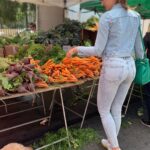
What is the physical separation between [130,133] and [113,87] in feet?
4.40

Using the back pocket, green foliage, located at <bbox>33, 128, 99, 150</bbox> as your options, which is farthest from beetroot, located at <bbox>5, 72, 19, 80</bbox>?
green foliage, located at <bbox>33, 128, 99, 150</bbox>

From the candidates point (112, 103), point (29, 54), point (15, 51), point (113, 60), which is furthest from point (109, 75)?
point (15, 51)

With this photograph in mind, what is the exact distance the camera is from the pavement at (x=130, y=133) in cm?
313

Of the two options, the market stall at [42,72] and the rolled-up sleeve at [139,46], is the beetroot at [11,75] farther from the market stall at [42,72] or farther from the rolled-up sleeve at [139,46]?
the rolled-up sleeve at [139,46]

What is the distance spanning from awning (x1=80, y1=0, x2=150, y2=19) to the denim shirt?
1.78m

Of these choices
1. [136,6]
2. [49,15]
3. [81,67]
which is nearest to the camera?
[81,67]

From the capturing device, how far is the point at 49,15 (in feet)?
20.3

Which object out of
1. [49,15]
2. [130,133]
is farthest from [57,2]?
[130,133]

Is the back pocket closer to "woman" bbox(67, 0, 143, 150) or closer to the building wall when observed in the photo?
"woman" bbox(67, 0, 143, 150)

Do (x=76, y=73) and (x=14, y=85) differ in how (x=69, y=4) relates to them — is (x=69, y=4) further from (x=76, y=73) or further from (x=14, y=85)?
(x=14, y=85)

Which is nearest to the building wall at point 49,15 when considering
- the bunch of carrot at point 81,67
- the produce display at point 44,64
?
the produce display at point 44,64

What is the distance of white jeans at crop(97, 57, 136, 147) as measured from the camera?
7.84ft

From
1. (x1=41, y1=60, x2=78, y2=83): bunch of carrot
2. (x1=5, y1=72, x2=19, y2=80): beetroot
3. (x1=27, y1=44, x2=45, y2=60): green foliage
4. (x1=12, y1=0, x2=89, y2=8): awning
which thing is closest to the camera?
(x1=5, y1=72, x2=19, y2=80): beetroot

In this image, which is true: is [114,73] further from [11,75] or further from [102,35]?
A: [11,75]
